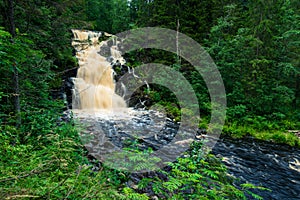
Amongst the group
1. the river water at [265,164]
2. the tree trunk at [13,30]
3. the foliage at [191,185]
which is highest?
the tree trunk at [13,30]

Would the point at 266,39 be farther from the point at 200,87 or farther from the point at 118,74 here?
the point at 118,74

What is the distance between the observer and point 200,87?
12.0 meters

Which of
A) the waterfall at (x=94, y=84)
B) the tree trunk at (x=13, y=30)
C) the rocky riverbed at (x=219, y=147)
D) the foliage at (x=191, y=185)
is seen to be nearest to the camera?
the foliage at (x=191, y=185)

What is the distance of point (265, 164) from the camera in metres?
6.52

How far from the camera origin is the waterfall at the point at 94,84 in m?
10.2

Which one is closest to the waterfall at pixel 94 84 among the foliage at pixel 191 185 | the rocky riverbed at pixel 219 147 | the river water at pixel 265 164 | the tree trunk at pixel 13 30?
the rocky riverbed at pixel 219 147

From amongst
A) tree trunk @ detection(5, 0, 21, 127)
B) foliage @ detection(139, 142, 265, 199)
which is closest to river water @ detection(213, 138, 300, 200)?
foliage @ detection(139, 142, 265, 199)

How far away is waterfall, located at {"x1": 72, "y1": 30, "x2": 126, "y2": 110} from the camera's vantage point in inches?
403

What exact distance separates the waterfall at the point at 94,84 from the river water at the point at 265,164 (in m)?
5.95

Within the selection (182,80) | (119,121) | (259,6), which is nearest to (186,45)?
(182,80)

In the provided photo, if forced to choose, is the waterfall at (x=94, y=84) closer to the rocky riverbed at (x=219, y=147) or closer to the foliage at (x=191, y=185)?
the rocky riverbed at (x=219, y=147)

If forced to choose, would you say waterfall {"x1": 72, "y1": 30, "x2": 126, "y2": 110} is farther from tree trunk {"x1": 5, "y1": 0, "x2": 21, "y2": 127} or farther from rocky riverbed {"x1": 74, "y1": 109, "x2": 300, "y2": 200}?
tree trunk {"x1": 5, "y1": 0, "x2": 21, "y2": 127}

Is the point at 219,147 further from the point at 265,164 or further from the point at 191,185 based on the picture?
the point at 191,185

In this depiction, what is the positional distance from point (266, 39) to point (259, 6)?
1836 millimetres
